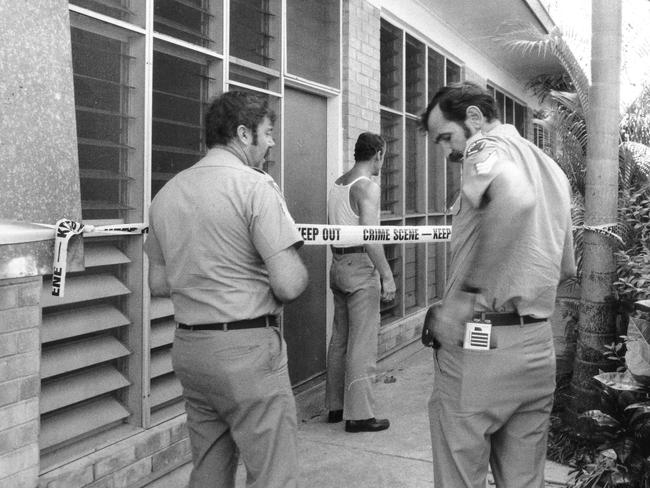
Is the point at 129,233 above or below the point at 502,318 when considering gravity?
above

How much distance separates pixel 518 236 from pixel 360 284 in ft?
8.21

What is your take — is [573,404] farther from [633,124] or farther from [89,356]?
[633,124]

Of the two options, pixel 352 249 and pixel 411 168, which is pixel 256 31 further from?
pixel 411 168

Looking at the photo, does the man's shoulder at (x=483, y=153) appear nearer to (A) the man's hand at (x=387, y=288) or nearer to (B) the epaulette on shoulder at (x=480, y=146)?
(B) the epaulette on shoulder at (x=480, y=146)

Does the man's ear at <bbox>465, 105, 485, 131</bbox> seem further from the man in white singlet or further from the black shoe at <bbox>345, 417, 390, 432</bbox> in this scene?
the black shoe at <bbox>345, 417, 390, 432</bbox>

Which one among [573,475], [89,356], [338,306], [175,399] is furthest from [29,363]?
[573,475]

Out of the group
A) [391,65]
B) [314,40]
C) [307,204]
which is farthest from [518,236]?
[391,65]

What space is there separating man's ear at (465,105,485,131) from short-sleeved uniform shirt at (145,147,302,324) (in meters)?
0.75

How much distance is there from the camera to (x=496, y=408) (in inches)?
92.9

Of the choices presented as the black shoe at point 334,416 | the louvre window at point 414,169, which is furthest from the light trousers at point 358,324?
the louvre window at point 414,169

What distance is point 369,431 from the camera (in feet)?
Result: 15.7

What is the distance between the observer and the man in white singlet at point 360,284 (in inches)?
186

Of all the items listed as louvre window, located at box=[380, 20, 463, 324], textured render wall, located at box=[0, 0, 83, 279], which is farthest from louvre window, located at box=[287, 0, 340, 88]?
textured render wall, located at box=[0, 0, 83, 279]

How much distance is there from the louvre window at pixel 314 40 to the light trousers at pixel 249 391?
10.1 feet
